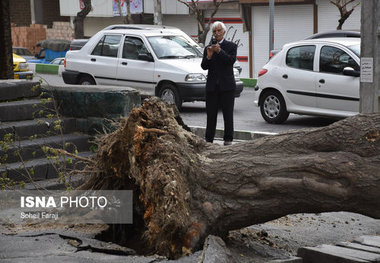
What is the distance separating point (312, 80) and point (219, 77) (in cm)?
390

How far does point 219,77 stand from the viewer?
11.2 meters

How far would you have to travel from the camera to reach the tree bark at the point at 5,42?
10.7 m

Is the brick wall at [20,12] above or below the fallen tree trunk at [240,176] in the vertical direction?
above

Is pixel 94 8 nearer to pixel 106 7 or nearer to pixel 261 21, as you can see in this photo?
pixel 106 7

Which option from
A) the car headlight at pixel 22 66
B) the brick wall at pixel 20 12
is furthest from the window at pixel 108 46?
the brick wall at pixel 20 12

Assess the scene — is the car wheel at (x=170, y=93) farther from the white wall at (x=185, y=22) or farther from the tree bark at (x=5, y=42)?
the white wall at (x=185, y=22)

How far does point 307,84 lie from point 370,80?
4.21 metres

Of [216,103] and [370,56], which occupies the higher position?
[370,56]

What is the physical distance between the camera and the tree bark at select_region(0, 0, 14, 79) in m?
10.7

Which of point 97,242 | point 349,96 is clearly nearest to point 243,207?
point 97,242

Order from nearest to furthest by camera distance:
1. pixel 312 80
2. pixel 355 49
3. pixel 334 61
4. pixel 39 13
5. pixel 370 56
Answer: pixel 370 56
pixel 355 49
pixel 334 61
pixel 312 80
pixel 39 13

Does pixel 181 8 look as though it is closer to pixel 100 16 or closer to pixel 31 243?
pixel 100 16

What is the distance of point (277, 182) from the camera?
6117 mm

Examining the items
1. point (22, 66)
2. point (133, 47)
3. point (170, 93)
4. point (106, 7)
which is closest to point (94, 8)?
point (106, 7)
